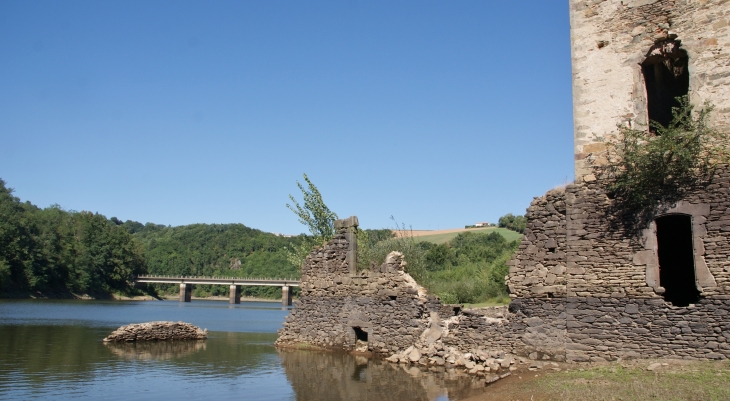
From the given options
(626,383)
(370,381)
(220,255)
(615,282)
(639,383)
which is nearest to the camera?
(639,383)

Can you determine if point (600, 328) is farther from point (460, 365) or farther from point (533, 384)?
point (460, 365)

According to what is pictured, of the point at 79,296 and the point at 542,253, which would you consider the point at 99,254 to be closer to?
the point at 79,296

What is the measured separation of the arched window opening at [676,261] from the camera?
14188 mm

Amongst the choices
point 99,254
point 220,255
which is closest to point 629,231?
point 99,254

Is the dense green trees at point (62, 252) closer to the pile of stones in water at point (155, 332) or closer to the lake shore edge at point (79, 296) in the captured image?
the lake shore edge at point (79, 296)

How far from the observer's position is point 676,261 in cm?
1448

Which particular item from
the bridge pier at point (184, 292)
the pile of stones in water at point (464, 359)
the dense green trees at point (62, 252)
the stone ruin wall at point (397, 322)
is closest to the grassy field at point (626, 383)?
the pile of stones in water at point (464, 359)

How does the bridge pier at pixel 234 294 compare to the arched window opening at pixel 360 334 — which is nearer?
the arched window opening at pixel 360 334

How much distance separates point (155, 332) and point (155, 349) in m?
2.46

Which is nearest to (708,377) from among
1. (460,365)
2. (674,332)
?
(674,332)

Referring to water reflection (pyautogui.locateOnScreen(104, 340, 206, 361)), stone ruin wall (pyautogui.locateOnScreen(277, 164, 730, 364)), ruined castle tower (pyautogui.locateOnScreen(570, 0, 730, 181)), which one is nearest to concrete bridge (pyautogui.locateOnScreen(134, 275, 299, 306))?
water reflection (pyautogui.locateOnScreen(104, 340, 206, 361))

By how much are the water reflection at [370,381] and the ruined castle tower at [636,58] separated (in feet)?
18.7

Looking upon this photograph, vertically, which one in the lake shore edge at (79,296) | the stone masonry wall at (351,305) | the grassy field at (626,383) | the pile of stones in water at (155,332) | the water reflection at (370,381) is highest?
the stone masonry wall at (351,305)

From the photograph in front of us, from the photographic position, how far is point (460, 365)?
1440cm
